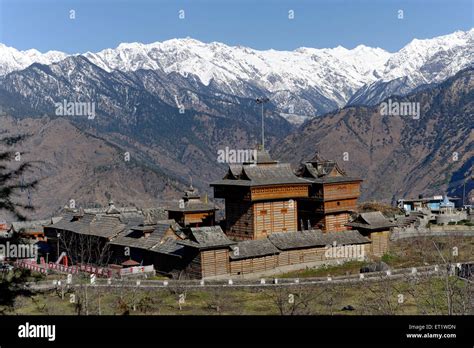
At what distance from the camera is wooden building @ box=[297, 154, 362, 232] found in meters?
48.5

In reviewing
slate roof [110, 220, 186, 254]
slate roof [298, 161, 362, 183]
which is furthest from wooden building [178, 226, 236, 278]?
slate roof [298, 161, 362, 183]

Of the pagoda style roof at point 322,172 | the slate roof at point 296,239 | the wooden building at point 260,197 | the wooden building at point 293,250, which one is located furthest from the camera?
the pagoda style roof at point 322,172

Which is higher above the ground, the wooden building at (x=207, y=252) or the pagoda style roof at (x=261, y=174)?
the pagoda style roof at (x=261, y=174)

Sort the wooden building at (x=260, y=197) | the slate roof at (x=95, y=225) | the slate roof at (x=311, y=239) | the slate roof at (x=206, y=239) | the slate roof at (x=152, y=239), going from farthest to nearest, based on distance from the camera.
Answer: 1. the slate roof at (x=95, y=225)
2. the wooden building at (x=260, y=197)
3. the slate roof at (x=311, y=239)
4. the slate roof at (x=152, y=239)
5. the slate roof at (x=206, y=239)

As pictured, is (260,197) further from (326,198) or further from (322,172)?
(322,172)

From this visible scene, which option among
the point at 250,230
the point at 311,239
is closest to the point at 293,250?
the point at 311,239

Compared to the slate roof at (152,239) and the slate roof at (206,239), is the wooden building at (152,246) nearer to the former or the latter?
the slate roof at (152,239)

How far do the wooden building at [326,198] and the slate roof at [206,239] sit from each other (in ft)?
38.5

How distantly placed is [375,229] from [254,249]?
1038 centimetres

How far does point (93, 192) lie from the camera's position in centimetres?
18025

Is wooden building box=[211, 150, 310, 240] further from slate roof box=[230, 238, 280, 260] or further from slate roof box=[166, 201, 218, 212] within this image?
slate roof box=[230, 238, 280, 260]

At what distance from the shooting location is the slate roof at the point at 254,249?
39250mm

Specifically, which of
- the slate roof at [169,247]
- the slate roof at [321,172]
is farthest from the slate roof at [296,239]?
the slate roof at [169,247]
